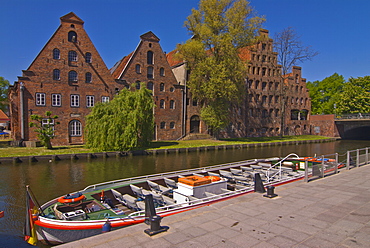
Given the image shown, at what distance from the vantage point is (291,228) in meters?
7.39

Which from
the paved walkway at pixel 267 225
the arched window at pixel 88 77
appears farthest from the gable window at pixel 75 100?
the paved walkway at pixel 267 225

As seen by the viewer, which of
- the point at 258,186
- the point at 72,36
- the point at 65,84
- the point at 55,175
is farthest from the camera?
the point at 72,36

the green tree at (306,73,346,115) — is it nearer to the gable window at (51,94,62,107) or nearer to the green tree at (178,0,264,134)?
the green tree at (178,0,264,134)

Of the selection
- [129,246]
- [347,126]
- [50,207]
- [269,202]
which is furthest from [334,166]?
[347,126]

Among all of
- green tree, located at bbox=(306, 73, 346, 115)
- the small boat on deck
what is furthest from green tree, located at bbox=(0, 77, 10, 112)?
green tree, located at bbox=(306, 73, 346, 115)

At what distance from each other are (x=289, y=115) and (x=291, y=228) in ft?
193

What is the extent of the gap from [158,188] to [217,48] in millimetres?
33675

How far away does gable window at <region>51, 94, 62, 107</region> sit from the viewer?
114ft

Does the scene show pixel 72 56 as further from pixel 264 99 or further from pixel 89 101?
pixel 264 99

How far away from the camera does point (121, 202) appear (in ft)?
36.3

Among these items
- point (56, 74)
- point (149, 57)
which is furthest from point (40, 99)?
point (149, 57)

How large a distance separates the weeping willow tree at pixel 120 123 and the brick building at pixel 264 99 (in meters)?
18.0

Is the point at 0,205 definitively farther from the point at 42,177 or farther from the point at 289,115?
the point at 289,115

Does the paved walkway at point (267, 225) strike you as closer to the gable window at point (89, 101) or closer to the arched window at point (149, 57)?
the gable window at point (89, 101)
